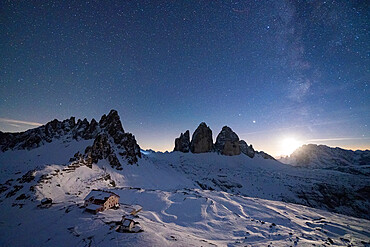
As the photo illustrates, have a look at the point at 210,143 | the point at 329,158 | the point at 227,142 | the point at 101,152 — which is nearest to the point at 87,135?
the point at 101,152

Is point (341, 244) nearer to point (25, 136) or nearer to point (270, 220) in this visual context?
point (270, 220)

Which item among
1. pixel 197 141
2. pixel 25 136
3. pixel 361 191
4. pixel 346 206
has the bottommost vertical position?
pixel 346 206

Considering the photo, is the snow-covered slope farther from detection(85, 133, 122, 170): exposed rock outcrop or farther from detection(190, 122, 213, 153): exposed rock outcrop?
detection(85, 133, 122, 170): exposed rock outcrop

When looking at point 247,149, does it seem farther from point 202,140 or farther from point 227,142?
point 202,140

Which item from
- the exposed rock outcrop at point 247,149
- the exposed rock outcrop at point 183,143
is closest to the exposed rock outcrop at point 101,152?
the exposed rock outcrop at point 183,143

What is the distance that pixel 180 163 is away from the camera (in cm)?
6009

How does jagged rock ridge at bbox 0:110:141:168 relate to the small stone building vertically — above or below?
above

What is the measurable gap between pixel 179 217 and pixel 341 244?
1377 centimetres

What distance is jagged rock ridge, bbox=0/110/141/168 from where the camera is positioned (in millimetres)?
42987

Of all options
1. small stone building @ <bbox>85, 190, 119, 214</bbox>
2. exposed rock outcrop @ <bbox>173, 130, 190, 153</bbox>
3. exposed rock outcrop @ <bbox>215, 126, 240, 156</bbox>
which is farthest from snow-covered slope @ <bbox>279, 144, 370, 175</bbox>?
small stone building @ <bbox>85, 190, 119, 214</bbox>

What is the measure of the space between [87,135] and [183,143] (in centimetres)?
4634

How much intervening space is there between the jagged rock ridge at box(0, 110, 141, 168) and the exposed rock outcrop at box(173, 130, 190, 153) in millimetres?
31364

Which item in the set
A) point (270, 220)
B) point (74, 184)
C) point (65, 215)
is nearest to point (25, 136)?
point (74, 184)

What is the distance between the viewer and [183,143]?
78.2 metres
